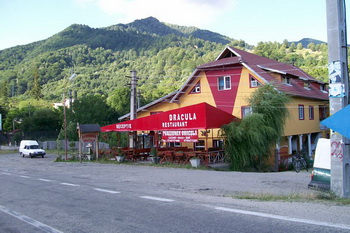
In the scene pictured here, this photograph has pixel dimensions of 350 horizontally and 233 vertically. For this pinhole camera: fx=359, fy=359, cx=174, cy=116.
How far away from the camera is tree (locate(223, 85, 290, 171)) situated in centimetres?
Result: 2198

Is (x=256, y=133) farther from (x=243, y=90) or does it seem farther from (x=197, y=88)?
(x=197, y=88)

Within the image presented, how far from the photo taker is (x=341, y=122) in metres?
8.88

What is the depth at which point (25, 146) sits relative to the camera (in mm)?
44844

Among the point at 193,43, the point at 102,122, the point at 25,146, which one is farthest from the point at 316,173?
the point at 193,43

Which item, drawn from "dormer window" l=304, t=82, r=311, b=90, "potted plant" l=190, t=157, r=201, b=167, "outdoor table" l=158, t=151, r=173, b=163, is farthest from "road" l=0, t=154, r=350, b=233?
"dormer window" l=304, t=82, r=311, b=90

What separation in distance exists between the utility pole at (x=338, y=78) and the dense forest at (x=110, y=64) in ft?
181

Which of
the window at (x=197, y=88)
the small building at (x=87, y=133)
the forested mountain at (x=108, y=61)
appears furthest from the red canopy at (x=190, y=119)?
the forested mountain at (x=108, y=61)

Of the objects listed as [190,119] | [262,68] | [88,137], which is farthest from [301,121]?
[88,137]

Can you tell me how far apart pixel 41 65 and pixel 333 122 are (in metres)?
159

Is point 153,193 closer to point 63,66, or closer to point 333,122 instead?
point 333,122

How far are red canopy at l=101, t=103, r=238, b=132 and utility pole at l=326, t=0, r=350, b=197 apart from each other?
1200 centimetres

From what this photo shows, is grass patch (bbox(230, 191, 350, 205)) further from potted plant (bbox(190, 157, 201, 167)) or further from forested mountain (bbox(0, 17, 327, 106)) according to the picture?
forested mountain (bbox(0, 17, 327, 106))

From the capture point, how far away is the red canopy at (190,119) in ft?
71.1

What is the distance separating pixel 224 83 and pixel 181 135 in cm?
989
